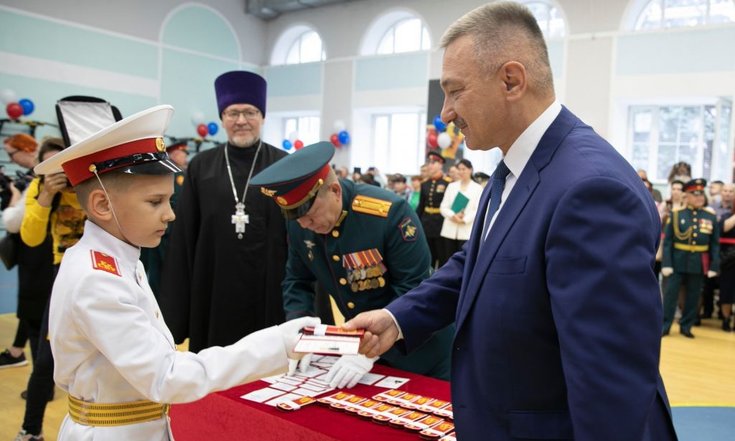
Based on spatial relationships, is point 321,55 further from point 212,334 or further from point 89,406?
point 89,406

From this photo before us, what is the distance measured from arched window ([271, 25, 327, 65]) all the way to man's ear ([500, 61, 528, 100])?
15.0m

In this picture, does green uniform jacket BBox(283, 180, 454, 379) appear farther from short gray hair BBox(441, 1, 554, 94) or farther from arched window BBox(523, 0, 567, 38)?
arched window BBox(523, 0, 567, 38)

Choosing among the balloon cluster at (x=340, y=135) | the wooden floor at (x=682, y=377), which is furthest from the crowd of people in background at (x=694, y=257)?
the balloon cluster at (x=340, y=135)

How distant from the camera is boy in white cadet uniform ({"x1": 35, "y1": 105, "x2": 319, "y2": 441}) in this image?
4.38 feet

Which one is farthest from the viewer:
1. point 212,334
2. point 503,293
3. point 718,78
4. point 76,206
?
point 718,78

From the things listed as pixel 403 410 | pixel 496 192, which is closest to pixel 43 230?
pixel 403 410

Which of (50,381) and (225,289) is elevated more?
(225,289)

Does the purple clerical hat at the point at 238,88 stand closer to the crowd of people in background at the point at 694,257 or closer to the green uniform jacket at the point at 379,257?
the green uniform jacket at the point at 379,257

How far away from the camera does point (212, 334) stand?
291cm

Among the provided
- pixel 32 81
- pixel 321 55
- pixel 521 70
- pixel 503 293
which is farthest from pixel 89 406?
pixel 321 55

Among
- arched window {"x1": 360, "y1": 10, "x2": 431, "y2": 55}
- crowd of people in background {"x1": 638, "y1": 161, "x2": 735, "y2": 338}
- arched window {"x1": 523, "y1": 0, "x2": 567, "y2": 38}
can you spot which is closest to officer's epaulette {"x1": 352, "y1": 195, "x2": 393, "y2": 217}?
crowd of people in background {"x1": 638, "y1": 161, "x2": 735, "y2": 338}

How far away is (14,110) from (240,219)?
411 inches

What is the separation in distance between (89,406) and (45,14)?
42.8ft

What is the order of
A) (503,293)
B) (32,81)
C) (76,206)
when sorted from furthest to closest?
(32,81) < (76,206) < (503,293)
